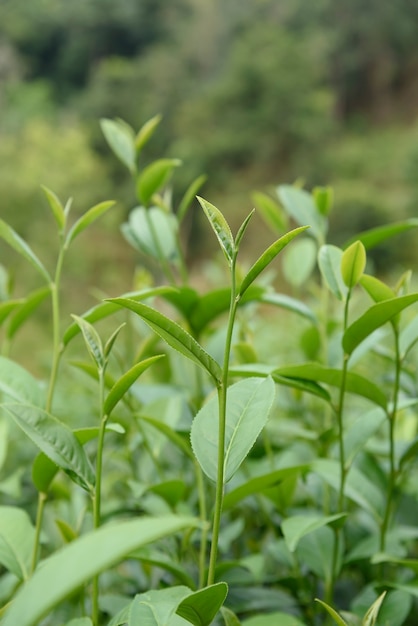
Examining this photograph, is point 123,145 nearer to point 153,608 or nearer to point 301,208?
point 301,208

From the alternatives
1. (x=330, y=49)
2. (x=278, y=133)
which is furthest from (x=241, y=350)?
(x=330, y=49)

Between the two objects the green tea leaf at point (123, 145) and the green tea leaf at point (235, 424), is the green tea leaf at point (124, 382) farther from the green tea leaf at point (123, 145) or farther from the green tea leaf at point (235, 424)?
the green tea leaf at point (123, 145)

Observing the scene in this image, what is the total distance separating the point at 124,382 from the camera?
272 mm

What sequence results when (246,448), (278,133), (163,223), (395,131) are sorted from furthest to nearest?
(395,131)
(278,133)
(163,223)
(246,448)

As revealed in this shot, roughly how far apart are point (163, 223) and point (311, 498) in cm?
23

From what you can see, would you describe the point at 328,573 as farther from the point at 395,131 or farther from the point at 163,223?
the point at 395,131

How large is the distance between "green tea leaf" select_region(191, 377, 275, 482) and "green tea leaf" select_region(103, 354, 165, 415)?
1.3 inches

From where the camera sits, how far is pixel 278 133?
1111 cm

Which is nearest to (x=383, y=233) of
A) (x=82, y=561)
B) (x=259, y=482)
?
(x=259, y=482)

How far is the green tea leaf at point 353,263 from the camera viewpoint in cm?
32

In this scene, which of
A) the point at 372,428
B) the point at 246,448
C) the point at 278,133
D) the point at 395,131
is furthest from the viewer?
the point at 395,131

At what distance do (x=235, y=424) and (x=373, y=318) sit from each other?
0.27ft

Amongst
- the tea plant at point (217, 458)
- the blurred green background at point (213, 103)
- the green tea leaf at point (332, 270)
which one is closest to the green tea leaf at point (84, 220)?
the tea plant at point (217, 458)

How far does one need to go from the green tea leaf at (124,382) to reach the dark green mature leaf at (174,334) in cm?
1
